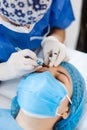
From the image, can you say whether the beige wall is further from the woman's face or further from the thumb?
the woman's face

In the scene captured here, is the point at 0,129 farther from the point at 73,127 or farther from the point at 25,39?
the point at 25,39

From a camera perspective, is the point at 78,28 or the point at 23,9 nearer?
the point at 23,9

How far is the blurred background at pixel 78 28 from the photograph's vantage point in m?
1.78

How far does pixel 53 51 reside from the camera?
4.72ft

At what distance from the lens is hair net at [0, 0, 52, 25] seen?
120cm

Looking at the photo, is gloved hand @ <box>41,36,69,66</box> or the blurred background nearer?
gloved hand @ <box>41,36,69,66</box>

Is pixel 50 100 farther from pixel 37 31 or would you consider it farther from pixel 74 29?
pixel 74 29

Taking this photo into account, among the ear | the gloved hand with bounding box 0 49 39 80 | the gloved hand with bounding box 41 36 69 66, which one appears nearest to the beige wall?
the gloved hand with bounding box 41 36 69 66

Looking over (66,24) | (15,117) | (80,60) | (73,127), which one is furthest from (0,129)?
(66,24)

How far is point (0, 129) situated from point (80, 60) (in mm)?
618

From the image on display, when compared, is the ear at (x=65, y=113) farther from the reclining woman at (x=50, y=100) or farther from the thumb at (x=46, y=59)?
the thumb at (x=46, y=59)

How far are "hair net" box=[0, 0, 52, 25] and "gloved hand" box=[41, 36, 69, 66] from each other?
211 mm

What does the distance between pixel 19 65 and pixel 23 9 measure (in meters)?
0.26

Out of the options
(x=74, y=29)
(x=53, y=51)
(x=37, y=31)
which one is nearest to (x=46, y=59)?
(x=53, y=51)
